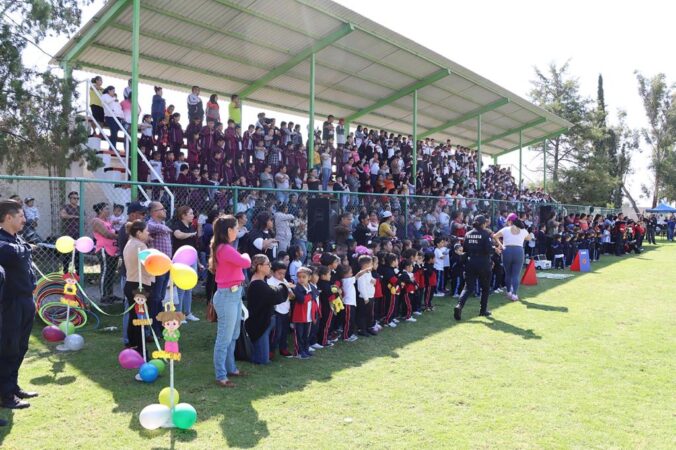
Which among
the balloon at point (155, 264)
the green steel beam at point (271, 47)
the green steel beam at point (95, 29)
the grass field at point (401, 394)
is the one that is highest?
the green steel beam at point (271, 47)

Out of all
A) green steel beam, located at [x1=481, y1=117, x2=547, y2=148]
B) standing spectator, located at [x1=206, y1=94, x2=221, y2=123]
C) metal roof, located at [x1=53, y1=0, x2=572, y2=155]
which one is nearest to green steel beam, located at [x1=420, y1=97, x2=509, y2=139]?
metal roof, located at [x1=53, y1=0, x2=572, y2=155]

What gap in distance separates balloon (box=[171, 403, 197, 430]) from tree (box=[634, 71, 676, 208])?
54574 millimetres

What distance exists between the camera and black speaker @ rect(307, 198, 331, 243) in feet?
30.6

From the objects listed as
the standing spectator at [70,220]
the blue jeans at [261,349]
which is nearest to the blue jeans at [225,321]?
the blue jeans at [261,349]

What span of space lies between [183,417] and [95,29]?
10081mm

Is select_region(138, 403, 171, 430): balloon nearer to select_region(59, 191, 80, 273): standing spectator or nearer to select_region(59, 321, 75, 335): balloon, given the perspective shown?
select_region(59, 321, 75, 335): balloon

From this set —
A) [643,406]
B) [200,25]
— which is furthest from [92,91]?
[643,406]

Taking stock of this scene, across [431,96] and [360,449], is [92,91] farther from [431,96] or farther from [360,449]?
[431,96]

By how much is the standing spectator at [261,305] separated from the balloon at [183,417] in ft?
6.17

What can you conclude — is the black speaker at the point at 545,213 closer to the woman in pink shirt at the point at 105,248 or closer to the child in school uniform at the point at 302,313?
the child in school uniform at the point at 302,313

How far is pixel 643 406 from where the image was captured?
475cm

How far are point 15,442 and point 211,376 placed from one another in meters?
1.99

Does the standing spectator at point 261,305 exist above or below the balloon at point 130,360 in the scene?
above

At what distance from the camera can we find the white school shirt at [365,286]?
24.4 feet
